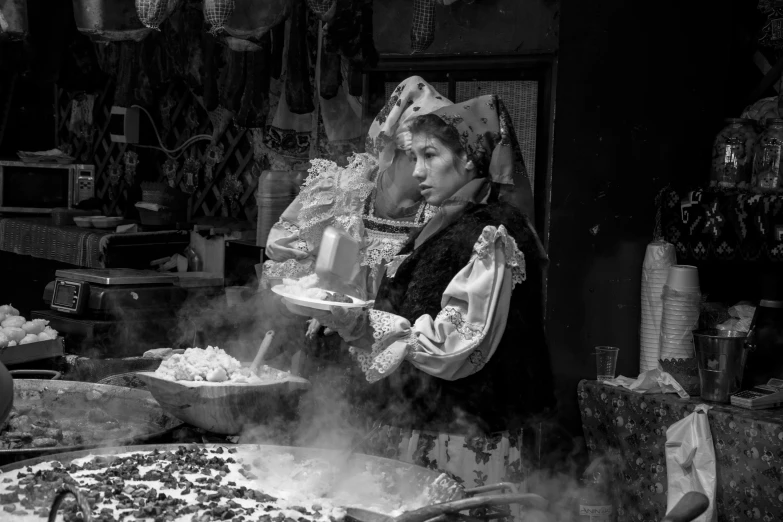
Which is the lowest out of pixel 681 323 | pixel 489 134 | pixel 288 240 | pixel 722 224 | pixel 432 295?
pixel 681 323

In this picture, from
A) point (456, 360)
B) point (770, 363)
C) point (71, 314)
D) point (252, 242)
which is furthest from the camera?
point (252, 242)

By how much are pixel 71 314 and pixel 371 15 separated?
6.39 ft

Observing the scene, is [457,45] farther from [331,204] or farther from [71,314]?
[71,314]

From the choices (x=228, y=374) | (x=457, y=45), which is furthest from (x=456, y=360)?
(x=457, y=45)

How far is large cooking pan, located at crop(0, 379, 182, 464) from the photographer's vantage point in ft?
9.09

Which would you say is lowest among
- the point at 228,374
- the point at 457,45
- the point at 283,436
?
the point at 283,436

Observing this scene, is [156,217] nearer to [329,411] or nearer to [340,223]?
[340,223]

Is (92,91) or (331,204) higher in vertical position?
(92,91)

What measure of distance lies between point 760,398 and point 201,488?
2.00 metres

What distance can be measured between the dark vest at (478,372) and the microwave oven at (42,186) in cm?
537

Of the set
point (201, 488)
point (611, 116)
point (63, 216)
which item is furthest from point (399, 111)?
point (63, 216)

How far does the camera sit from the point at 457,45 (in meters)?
3.92

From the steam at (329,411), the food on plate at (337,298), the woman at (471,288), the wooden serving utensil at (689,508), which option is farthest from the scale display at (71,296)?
the wooden serving utensil at (689,508)

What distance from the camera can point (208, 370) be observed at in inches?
98.5
